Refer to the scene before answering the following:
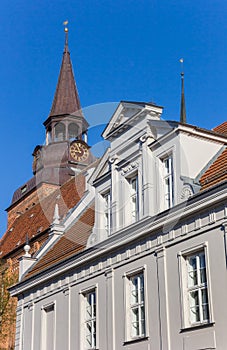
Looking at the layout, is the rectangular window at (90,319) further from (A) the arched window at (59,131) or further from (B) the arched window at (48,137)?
(A) the arched window at (59,131)

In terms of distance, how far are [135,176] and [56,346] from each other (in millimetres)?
6962

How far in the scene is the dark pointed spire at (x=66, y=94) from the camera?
71625 millimetres

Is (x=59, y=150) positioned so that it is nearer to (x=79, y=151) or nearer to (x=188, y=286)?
(x=79, y=151)

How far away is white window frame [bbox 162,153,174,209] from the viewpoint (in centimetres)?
1880

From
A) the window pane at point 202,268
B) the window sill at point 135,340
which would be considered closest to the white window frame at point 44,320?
the window sill at point 135,340

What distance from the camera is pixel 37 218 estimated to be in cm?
5753

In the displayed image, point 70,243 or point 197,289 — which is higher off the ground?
point 70,243

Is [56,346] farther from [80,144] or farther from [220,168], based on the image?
[80,144]

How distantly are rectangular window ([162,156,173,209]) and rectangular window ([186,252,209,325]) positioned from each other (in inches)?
86.6

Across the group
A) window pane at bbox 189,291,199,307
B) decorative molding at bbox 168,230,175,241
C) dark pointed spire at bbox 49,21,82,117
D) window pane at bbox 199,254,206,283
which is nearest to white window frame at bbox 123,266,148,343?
decorative molding at bbox 168,230,175,241

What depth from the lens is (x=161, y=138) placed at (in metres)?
19.5

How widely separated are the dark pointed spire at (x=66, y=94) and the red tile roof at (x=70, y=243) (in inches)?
1780

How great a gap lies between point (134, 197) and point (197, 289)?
4895mm

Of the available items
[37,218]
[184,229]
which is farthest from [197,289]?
[37,218]
